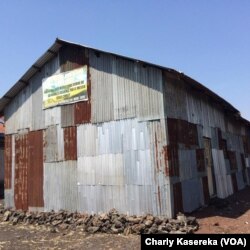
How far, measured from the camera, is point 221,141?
18141mm

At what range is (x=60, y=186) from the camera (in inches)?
588

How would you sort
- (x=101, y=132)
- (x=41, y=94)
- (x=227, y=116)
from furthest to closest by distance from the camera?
(x=227, y=116) → (x=41, y=94) → (x=101, y=132)

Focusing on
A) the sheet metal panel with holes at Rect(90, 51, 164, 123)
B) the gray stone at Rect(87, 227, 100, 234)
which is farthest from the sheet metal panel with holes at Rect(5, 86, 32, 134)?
the gray stone at Rect(87, 227, 100, 234)

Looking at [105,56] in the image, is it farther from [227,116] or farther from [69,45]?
[227,116]

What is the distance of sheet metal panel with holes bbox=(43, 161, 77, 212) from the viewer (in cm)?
Result: 1450

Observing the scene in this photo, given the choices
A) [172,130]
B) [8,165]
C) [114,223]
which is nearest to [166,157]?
[172,130]

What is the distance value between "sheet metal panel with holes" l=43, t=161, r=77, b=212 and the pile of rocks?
1.52 feet

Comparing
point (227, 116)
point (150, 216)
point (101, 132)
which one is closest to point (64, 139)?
point (101, 132)

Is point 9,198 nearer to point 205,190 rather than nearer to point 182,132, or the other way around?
point 182,132

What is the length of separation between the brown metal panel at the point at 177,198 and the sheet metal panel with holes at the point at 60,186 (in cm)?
460

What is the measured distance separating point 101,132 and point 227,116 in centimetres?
956

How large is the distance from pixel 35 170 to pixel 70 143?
8.51ft

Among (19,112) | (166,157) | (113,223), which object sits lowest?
(113,223)

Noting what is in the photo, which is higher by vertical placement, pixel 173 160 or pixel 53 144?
pixel 53 144
